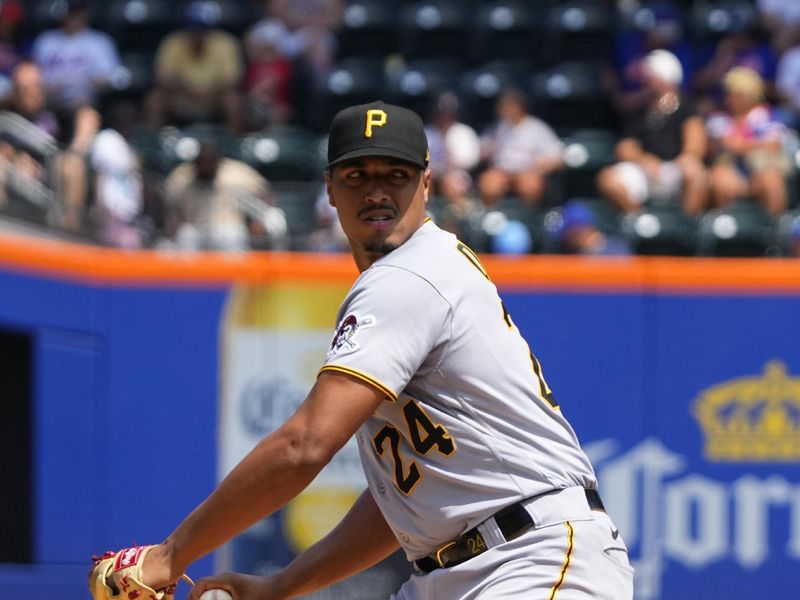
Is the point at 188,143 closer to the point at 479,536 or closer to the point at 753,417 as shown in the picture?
the point at 753,417

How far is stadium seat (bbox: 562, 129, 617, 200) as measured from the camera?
10562 millimetres

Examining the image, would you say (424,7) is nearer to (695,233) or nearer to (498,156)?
(498,156)

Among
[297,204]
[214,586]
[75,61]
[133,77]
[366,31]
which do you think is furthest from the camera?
[366,31]

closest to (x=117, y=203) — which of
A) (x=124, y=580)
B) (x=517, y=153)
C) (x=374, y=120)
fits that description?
(x=517, y=153)

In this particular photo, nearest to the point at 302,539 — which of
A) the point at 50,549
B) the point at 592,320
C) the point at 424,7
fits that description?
the point at 50,549

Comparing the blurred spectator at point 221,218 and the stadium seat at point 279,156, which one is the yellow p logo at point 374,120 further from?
the stadium seat at point 279,156

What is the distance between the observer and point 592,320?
25.7 feet

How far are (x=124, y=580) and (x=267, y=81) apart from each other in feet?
29.4

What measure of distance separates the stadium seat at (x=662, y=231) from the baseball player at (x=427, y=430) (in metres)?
6.38

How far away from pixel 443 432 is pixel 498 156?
25.4 feet

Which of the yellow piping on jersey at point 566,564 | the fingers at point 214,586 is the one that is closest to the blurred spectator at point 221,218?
the fingers at point 214,586

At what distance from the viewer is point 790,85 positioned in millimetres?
10977

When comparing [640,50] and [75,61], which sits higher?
[640,50]

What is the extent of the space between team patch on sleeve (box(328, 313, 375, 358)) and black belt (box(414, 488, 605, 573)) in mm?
474
